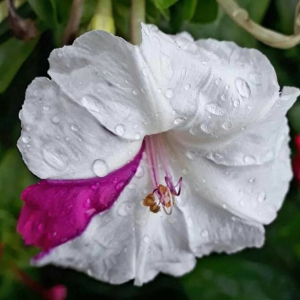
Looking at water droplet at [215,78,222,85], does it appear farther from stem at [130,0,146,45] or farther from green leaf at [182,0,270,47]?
green leaf at [182,0,270,47]

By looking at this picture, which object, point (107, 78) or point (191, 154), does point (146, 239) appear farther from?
point (107, 78)

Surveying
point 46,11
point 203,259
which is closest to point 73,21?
point 46,11

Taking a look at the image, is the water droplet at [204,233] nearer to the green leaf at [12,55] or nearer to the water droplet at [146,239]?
the water droplet at [146,239]

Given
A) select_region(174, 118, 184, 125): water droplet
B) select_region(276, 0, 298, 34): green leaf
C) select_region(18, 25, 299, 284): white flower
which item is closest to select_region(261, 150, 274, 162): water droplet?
select_region(18, 25, 299, 284): white flower

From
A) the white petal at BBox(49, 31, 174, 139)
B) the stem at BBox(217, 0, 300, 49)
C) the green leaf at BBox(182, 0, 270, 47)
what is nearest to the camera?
the white petal at BBox(49, 31, 174, 139)

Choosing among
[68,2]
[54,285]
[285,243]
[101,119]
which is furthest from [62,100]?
[285,243]
